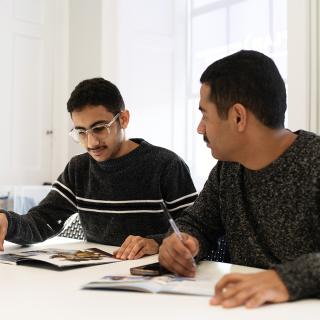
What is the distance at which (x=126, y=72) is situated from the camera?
11.5 ft

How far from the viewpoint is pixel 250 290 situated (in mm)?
843

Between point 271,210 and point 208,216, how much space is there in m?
0.25

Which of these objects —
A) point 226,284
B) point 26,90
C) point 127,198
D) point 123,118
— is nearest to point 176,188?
point 127,198

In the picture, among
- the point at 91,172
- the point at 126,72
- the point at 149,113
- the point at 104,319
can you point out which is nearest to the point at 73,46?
the point at 126,72

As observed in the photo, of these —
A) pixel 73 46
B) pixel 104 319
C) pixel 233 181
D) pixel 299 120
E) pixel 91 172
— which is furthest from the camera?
pixel 73 46

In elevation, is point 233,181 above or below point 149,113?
below

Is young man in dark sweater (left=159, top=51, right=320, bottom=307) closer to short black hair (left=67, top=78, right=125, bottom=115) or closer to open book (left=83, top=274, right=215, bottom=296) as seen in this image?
open book (left=83, top=274, right=215, bottom=296)

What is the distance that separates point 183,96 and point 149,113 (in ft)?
0.90

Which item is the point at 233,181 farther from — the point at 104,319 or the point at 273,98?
the point at 104,319

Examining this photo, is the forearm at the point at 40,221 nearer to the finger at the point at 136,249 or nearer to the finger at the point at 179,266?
the finger at the point at 136,249

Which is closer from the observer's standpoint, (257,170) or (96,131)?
(257,170)

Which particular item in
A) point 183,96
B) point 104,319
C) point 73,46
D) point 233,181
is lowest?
point 104,319

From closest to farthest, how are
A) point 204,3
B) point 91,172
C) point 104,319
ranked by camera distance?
1. point 104,319
2. point 91,172
3. point 204,3

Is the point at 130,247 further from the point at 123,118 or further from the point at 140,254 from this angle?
the point at 123,118
